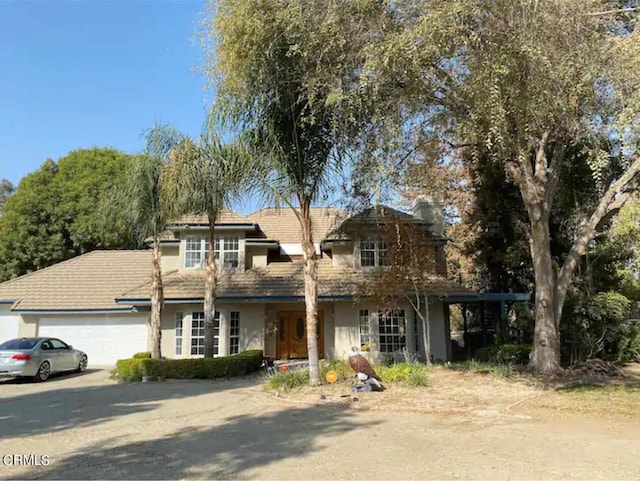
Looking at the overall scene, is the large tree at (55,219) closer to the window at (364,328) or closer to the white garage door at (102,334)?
the white garage door at (102,334)

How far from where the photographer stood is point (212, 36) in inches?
422

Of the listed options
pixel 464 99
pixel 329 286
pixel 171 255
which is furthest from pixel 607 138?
pixel 171 255

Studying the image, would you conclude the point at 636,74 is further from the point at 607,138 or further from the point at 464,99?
the point at 464,99

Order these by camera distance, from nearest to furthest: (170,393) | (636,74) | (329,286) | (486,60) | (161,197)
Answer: (636,74) → (486,60) → (170,393) → (161,197) → (329,286)

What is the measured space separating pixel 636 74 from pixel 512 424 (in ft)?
23.4

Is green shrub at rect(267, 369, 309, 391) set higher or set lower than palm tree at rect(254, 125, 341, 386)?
lower

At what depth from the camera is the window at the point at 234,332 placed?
19734 mm

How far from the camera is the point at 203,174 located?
14.5 metres

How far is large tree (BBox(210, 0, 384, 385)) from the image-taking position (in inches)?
396

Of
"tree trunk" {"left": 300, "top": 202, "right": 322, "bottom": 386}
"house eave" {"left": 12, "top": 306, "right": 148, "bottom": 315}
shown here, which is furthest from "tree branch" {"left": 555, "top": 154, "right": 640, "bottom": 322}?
"house eave" {"left": 12, "top": 306, "right": 148, "bottom": 315}

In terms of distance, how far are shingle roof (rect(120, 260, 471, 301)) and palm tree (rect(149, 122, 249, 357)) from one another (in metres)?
2.90

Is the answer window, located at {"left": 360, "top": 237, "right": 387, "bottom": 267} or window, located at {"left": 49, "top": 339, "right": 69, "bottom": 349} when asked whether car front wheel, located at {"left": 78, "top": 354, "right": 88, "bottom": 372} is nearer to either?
window, located at {"left": 49, "top": 339, "right": 69, "bottom": 349}

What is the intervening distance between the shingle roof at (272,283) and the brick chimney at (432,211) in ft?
9.05

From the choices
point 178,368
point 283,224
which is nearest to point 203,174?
point 178,368
